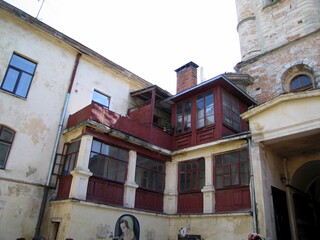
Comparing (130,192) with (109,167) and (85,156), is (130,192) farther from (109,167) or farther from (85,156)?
(85,156)

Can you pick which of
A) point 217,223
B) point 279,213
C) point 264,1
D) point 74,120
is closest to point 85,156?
point 74,120

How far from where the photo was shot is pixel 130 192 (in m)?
11.6

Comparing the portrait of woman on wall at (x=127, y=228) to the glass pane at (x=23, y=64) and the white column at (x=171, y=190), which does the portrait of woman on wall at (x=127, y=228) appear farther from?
the glass pane at (x=23, y=64)

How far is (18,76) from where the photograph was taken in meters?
11.4

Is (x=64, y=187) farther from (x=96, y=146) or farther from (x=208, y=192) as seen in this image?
(x=208, y=192)

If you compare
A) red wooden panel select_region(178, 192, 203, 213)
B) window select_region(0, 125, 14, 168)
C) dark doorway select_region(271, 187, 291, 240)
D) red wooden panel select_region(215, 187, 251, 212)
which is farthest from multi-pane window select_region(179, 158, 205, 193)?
window select_region(0, 125, 14, 168)

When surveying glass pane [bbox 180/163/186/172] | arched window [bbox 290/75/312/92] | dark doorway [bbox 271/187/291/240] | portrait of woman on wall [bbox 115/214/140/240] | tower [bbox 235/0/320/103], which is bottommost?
portrait of woman on wall [bbox 115/214/140/240]

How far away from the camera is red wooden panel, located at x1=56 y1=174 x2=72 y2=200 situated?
1040 centimetres

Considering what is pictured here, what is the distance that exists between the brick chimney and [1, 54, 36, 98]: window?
26.1 feet

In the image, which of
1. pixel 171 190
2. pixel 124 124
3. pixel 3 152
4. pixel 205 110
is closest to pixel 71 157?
pixel 3 152

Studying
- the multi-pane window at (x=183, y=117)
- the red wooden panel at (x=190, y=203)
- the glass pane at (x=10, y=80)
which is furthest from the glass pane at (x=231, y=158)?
the glass pane at (x=10, y=80)

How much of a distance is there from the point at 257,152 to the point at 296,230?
3.49m

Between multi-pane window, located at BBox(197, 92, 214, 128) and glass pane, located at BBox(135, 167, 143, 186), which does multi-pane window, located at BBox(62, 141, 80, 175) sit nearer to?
glass pane, located at BBox(135, 167, 143, 186)

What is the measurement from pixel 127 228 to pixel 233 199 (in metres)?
4.29
